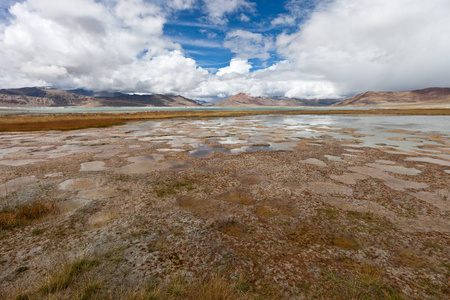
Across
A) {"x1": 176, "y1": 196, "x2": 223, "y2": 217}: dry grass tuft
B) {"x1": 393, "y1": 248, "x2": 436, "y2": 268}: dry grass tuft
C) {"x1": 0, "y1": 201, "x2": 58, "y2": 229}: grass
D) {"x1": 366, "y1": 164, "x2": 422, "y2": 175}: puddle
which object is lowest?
{"x1": 393, "y1": 248, "x2": 436, "y2": 268}: dry grass tuft

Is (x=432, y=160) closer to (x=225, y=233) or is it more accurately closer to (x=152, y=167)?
(x=225, y=233)

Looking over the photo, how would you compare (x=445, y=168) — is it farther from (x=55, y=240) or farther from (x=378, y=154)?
(x=55, y=240)

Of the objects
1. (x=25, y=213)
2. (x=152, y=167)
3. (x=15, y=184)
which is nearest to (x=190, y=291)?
(x=25, y=213)

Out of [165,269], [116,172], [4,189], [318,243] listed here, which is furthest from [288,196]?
[4,189]

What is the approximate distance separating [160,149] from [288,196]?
1276 cm

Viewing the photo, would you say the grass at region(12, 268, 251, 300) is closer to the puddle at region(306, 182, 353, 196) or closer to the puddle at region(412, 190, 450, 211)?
the puddle at region(306, 182, 353, 196)

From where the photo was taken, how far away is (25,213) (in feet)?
21.2

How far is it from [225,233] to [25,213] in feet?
21.5

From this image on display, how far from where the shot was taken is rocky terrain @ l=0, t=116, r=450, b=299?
3.90 meters

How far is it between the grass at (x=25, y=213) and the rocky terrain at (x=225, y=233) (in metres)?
0.05

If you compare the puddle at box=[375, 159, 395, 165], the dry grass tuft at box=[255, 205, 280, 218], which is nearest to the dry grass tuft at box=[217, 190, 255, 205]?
the dry grass tuft at box=[255, 205, 280, 218]

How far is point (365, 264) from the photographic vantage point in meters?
4.58

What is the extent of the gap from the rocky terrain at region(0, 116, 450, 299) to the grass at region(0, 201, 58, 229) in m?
0.05

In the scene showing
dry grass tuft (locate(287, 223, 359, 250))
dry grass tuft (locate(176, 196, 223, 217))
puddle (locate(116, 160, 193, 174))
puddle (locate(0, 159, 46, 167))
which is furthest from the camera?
puddle (locate(0, 159, 46, 167))
